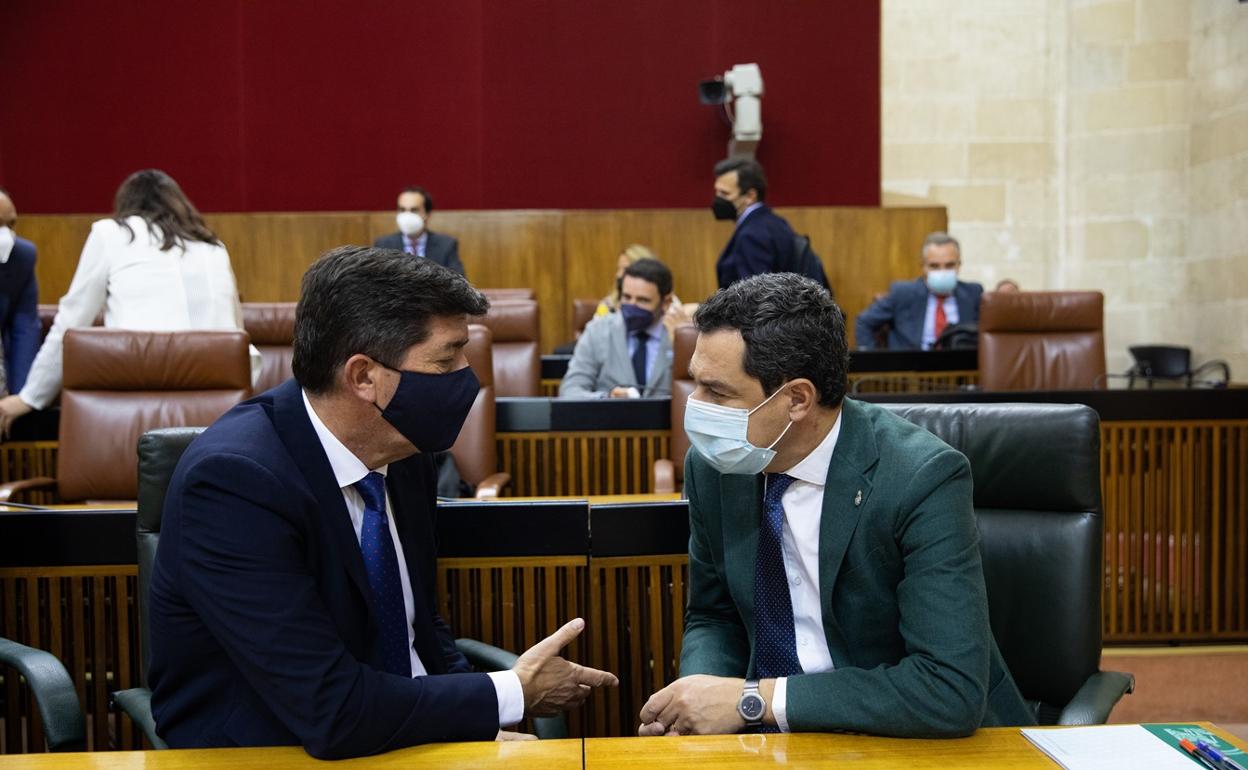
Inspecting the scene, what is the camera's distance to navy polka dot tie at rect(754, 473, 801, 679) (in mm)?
1584

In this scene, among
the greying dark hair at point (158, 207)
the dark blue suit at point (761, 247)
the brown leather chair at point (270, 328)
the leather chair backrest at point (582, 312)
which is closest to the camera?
the greying dark hair at point (158, 207)

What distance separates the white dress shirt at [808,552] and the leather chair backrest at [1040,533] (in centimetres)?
29

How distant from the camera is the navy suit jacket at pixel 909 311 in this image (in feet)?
19.2

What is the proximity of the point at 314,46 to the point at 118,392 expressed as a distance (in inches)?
188

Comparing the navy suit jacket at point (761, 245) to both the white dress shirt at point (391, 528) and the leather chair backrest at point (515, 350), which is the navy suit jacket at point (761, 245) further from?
the white dress shirt at point (391, 528)

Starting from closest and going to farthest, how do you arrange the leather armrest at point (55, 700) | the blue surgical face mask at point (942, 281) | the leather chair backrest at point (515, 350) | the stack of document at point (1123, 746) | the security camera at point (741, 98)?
the stack of document at point (1123, 746), the leather armrest at point (55, 700), the leather chair backrest at point (515, 350), the blue surgical face mask at point (942, 281), the security camera at point (741, 98)

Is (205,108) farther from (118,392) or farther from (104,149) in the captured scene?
(118,392)

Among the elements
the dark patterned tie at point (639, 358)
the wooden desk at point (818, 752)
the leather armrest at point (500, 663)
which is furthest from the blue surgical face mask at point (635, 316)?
the wooden desk at point (818, 752)

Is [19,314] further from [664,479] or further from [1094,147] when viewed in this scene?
[1094,147]

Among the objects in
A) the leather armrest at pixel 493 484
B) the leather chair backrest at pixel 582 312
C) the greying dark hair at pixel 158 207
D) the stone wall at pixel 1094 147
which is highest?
the stone wall at pixel 1094 147

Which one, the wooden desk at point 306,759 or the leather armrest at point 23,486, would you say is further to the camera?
the leather armrest at point 23,486

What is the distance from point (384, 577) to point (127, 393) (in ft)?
6.15

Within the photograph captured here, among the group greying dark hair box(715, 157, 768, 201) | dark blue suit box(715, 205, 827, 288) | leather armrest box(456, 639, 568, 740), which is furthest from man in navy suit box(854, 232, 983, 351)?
leather armrest box(456, 639, 568, 740)

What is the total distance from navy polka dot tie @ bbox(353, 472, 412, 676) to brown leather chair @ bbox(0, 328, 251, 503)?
1632mm
